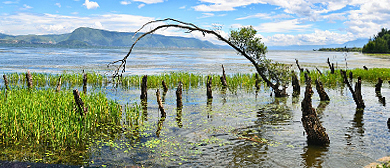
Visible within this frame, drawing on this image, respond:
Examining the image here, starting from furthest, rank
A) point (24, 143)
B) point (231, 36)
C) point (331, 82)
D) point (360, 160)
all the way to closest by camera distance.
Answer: point (331, 82) < point (231, 36) < point (24, 143) < point (360, 160)

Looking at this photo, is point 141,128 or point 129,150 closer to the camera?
point 129,150

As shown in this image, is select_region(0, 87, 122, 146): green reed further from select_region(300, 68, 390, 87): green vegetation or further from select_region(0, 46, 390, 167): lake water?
select_region(300, 68, 390, 87): green vegetation

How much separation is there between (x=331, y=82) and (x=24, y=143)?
2727cm

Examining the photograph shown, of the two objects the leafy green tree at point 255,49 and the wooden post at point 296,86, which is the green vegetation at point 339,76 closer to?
the wooden post at point 296,86

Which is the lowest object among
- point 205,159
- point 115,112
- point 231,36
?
point 205,159

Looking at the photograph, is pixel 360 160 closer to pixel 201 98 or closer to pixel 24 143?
pixel 24 143

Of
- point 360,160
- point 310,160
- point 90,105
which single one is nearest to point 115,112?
point 90,105

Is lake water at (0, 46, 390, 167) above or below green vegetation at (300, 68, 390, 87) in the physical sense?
Answer: below

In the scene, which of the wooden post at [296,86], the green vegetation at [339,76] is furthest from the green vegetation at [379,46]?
the wooden post at [296,86]

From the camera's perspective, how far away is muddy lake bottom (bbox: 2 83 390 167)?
9.12 meters

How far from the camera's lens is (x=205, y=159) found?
9266mm

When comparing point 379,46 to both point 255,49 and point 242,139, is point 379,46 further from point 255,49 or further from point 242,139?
point 242,139

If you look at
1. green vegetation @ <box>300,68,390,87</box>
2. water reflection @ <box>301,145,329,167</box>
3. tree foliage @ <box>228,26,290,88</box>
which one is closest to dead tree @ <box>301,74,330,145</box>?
water reflection @ <box>301,145,329,167</box>

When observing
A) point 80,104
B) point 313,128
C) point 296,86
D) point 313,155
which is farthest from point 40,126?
point 296,86
